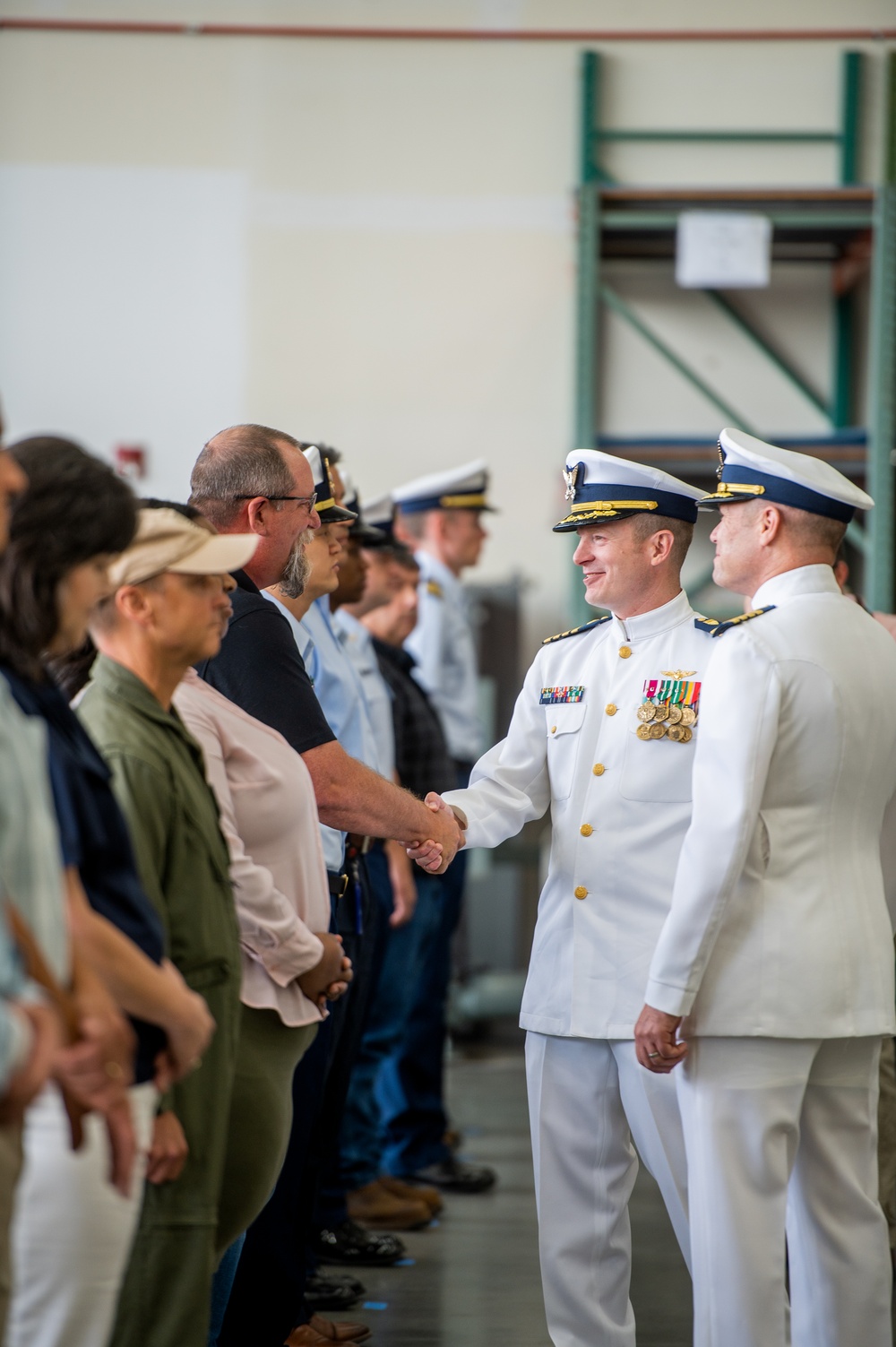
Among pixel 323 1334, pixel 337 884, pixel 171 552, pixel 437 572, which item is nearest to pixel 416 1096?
pixel 323 1334

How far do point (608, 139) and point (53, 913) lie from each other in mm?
6045

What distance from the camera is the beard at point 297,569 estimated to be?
275 centimetres

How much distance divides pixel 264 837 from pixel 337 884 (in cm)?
85

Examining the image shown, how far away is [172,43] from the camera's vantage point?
6805mm

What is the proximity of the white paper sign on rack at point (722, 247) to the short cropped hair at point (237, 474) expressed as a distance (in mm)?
4073

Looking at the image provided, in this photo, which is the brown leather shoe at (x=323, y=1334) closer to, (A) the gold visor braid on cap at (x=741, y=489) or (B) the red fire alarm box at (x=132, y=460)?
(A) the gold visor braid on cap at (x=741, y=489)

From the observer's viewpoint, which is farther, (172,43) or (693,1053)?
(172,43)

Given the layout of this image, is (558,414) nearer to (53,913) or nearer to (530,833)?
(530,833)

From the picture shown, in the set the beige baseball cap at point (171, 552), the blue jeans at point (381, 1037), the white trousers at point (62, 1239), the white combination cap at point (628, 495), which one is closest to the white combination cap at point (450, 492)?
the blue jeans at point (381, 1037)

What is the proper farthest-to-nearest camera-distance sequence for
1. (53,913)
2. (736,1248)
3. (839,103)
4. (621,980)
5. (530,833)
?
(839,103)
(530,833)
(621,980)
(736,1248)
(53,913)

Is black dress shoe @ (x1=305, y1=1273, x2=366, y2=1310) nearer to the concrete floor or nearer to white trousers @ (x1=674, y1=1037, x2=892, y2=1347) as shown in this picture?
the concrete floor

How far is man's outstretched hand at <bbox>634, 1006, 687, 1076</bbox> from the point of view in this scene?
7.60ft

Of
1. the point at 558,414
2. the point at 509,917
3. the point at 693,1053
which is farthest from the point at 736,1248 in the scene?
the point at 558,414

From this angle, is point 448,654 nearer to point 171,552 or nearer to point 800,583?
point 800,583
